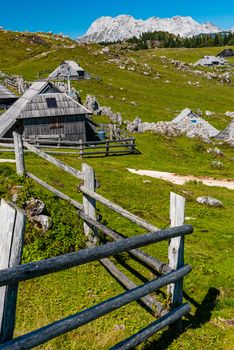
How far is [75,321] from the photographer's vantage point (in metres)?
5.61

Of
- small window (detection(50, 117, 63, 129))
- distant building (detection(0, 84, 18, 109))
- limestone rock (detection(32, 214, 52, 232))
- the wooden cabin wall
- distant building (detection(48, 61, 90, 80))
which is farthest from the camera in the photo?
distant building (detection(48, 61, 90, 80))

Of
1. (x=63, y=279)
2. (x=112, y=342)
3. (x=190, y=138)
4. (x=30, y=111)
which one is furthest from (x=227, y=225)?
(x=190, y=138)

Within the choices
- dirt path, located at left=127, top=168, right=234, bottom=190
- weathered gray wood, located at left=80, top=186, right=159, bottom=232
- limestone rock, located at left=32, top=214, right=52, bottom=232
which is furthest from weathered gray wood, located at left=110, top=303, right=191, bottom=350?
dirt path, located at left=127, top=168, right=234, bottom=190

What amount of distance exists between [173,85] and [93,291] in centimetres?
8796

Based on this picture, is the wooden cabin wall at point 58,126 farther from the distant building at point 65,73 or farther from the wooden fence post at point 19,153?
the distant building at point 65,73

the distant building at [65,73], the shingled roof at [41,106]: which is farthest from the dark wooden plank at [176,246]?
the distant building at [65,73]

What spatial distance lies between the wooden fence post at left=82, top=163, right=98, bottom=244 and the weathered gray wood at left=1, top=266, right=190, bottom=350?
13.1ft

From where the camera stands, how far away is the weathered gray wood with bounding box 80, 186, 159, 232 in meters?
8.42

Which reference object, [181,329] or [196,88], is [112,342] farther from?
[196,88]

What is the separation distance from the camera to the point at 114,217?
14133 mm

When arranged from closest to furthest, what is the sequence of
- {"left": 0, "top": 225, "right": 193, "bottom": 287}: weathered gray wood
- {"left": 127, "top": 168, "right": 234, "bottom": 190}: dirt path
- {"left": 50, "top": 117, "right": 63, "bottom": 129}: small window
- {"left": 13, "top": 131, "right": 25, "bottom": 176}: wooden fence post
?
{"left": 0, "top": 225, "right": 193, "bottom": 287}: weathered gray wood → {"left": 13, "top": 131, "right": 25, "bottom": 176}: wooden fence post → {"left": 127, "top": 168, "right": 234, "bottom": 190}: dirt path → {"left": 50, "top": 117, "right": 63, "bottom": 129}: small window

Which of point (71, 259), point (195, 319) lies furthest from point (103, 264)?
point (71, 259)

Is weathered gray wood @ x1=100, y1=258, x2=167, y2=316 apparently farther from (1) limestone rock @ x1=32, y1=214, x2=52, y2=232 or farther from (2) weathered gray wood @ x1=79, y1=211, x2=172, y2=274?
(1) limestone rock @ x1=32, y1=214, x2=52, y2=232

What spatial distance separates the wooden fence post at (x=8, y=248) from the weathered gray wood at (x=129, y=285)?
3586 millimetres
